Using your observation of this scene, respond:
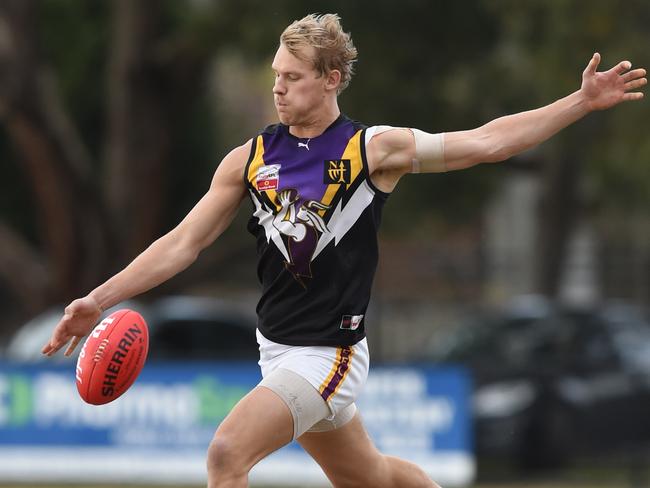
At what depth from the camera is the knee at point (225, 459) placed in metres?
5.65

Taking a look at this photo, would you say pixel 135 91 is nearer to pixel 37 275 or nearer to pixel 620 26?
pixel 37 275

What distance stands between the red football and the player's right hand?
0.16 m

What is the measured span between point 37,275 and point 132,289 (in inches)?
542

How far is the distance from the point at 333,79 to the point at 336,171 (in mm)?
407

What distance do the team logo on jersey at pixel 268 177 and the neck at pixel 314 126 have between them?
185 millimetres

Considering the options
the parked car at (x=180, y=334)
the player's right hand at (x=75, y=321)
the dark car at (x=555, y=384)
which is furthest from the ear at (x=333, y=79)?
the parked car at (x=180, y=334)

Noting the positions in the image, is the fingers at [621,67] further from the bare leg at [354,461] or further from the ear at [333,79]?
the bare leg at [354,461]

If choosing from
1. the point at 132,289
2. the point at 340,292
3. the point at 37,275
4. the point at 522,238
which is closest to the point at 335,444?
the point at 340,292

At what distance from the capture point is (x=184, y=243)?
621 centimetres

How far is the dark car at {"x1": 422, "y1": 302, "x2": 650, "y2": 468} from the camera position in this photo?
14.8 meters

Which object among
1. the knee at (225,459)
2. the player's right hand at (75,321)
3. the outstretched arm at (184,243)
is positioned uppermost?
the outstretched arm at (184,243)

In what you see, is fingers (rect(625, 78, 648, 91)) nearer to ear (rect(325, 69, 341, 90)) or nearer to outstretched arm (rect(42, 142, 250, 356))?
ear (rect(325, 69, 341, 90))

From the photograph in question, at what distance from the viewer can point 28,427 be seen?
45.5 ft

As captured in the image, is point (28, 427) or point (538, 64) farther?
point (538, 64)
